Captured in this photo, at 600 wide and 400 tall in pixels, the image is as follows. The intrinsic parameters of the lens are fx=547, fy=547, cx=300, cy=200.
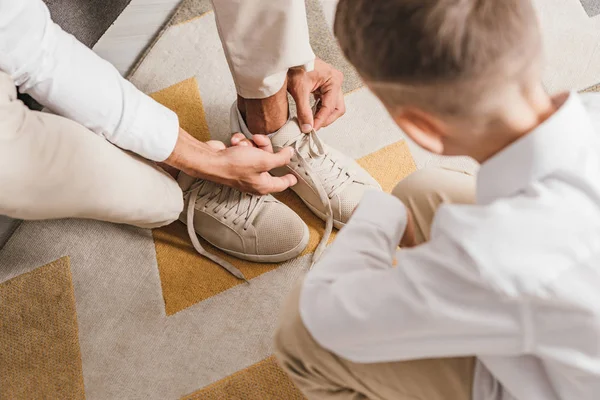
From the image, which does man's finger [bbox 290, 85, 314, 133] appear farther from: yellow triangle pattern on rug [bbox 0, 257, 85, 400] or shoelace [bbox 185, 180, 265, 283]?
yellow triangle pattern on rug [bbox 0, 257, 85, 400]

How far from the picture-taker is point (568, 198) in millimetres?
450

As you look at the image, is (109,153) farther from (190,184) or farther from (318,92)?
(318,92)

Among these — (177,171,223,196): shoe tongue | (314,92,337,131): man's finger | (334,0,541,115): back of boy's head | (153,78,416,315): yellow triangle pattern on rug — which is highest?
(334,0,541,115): back of boy's head

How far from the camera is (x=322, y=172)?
104 centimetres

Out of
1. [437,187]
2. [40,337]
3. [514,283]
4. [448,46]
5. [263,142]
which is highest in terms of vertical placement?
[448,46]

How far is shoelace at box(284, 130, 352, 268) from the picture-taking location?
103 centimetres

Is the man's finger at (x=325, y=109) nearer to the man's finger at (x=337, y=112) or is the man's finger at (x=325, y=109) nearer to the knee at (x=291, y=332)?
the man's finger at (x=337, y=112)

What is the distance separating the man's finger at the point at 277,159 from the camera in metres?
0.98

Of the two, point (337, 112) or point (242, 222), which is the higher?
point (337, 112)

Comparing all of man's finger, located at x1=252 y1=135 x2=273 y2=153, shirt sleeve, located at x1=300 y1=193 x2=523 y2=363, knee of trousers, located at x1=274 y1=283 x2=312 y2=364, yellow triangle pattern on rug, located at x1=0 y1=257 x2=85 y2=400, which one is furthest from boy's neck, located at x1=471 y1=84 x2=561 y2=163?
yellow triangle pattern on rug, located at x1=0 y1=257 x2=85 y2=400

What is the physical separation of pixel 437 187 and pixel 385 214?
0.41 ft

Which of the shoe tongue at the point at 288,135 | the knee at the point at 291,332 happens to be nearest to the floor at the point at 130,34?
the shoe tongue at the point at 288,135

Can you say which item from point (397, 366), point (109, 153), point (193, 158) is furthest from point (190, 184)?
point (397, 366)

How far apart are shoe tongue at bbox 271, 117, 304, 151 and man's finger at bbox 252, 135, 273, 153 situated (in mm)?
11
